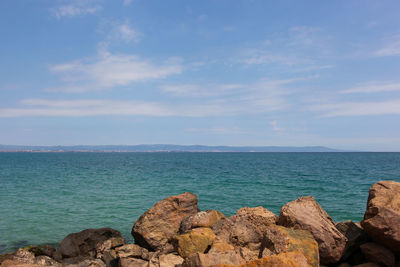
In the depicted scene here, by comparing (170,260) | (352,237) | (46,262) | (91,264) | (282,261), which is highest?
(282,261)

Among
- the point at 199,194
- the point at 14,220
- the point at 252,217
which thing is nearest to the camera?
the point at 252,217

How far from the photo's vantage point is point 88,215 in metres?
22.2

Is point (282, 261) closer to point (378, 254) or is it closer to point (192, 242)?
point (192, 242)

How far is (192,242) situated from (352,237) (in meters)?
5.04

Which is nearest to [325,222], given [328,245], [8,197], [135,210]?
[328,245]

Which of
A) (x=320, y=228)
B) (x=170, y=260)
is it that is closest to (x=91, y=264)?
(x=170, y=260)

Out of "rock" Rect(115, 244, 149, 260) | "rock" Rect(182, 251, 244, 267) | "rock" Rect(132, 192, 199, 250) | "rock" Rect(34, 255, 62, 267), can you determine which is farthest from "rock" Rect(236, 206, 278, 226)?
"rock" Rect(34, 255, 62, 267)

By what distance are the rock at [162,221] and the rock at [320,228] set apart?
452 centimetres

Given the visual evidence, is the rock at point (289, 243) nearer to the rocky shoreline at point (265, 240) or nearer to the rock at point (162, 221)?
the rocky shoreline at point (265, 240)

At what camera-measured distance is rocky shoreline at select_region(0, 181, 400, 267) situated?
25.1ft

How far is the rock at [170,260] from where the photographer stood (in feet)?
27.4

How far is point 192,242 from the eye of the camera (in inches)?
351

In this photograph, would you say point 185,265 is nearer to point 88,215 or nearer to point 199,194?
point 88,215

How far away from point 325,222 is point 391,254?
1834mm
